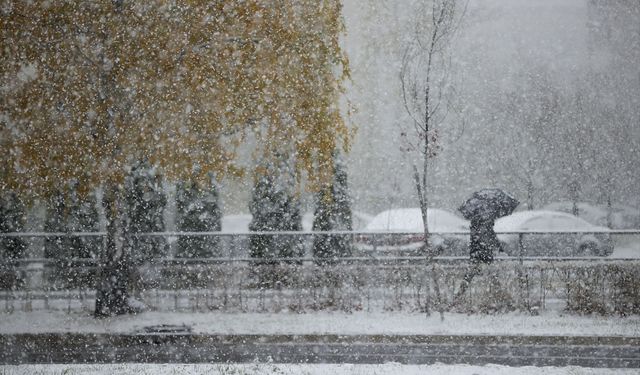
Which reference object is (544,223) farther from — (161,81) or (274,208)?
(161,81)

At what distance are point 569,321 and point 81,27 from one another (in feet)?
33.2

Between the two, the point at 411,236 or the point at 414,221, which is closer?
the point at 411,236

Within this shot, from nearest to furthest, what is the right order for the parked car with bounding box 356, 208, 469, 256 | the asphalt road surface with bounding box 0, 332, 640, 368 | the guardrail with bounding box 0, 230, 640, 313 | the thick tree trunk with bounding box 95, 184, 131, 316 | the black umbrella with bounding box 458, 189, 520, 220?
the asphalt road surface with bounding box 0, 332, 640, 368 < the guardrail with bounding box 0, 230, 640, 313 < the thick tree trunk with bounding box 95, 184, 131, 316 < the black umbrella with bounding box 458, 189, 520, 220 < the parked car with bounding box 356, 208, 469, 256

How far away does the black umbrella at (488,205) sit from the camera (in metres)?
13.4

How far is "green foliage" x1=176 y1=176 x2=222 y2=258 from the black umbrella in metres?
6.97

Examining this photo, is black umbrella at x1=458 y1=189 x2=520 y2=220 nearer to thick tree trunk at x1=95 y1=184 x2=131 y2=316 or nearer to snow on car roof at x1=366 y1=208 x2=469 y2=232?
snow on car roof at x1=366 y1=208 x2=469 y2=232

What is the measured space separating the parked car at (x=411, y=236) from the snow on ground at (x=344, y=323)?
2.74 meters

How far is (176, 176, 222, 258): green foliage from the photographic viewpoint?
17094 mm

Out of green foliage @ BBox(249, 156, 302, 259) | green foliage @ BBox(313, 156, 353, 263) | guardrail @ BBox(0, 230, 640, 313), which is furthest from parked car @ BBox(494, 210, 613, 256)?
green foliage @ BBox(249, 156, 302, 259)

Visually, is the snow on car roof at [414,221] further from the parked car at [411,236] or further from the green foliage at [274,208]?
the green foliage at [274,208]

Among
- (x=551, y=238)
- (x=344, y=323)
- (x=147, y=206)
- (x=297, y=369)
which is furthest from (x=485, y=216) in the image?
Answer: (x=147, y=206)

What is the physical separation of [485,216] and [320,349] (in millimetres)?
5250

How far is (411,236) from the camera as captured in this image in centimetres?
1677

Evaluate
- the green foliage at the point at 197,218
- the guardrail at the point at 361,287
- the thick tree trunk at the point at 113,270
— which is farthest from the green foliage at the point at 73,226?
the thick tree trunk at the point at 113,270
